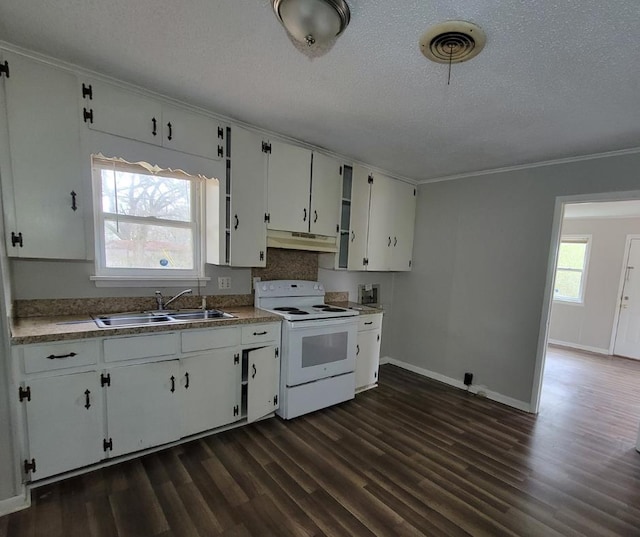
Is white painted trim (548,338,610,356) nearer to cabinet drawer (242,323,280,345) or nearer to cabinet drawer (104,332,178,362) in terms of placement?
cabinet drawer (242,323,280,345)

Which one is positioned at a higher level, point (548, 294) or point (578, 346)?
point (548, 294)

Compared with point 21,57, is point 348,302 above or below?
below

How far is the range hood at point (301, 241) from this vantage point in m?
2.84

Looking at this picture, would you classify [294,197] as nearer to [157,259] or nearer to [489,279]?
[157,259]

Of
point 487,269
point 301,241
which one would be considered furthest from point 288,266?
point 487,269

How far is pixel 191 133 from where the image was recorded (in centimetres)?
232

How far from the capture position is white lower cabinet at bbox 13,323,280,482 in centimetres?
173

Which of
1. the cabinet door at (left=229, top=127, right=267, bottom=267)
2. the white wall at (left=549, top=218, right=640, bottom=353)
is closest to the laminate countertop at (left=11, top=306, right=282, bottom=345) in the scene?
the cabinet door at (left=229, top=127, right=267, bottom=267)

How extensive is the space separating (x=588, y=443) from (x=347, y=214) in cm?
295

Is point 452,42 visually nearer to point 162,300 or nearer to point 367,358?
point 162,300

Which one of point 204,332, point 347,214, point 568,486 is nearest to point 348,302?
point 347,214

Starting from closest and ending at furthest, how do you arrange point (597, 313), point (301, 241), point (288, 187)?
1. point (288, 187)
2. point (301, 241)
3. point (597, 313)

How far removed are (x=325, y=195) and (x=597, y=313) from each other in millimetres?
5490

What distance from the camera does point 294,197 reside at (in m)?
2.91
